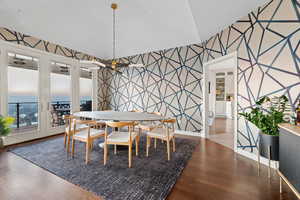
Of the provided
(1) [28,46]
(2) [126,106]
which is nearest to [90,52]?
(1) [28,46]

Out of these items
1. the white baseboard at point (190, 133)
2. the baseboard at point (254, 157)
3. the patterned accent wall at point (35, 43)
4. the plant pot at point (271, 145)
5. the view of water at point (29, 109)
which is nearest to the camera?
the plant pot at point (271, 145)

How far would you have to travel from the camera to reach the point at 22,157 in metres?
2.52

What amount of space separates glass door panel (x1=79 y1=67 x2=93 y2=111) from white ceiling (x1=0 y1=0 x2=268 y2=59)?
0.84 metres

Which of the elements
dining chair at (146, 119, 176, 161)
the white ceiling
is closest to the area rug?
dining chair at (146, 119, 176, 161)

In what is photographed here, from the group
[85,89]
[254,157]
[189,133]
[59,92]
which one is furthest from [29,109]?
[254,157]

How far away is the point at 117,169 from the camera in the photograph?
6.97ft

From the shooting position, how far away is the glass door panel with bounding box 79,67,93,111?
16.1 feet

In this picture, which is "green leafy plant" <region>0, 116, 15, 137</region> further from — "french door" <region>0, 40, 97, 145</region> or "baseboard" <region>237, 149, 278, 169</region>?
"baseboard" <region>237, 149, 278, 169</region>

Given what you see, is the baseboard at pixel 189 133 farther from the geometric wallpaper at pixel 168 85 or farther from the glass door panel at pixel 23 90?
the glass door panel at pixel 23 90

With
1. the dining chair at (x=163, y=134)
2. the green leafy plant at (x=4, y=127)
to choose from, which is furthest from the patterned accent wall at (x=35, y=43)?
the dining chair at (x=163, y=134)

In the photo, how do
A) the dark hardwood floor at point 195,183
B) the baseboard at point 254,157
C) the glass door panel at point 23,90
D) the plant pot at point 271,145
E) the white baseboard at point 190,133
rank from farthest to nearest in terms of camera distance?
the white baseboard at point 190,133, the glass door panel at point 23,90, the baseboard at point 254,157, the plant pot at point 271,145, the dark hardwood floor at point 195,183

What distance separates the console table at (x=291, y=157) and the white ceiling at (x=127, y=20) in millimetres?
2290

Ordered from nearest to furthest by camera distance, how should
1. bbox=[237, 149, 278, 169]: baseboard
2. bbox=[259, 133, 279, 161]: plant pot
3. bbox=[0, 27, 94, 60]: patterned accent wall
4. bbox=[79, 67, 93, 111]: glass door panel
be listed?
bbox=[259, 133, 279, 161]: plant pot < bbox=[237, 149, 278, 169]: baseboard < bbox=[0, 27, 94, 60]: patterned accent wall < bbox=[79, 67, 93, 111]: glass door panel

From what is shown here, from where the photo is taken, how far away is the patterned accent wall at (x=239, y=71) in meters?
1.99
